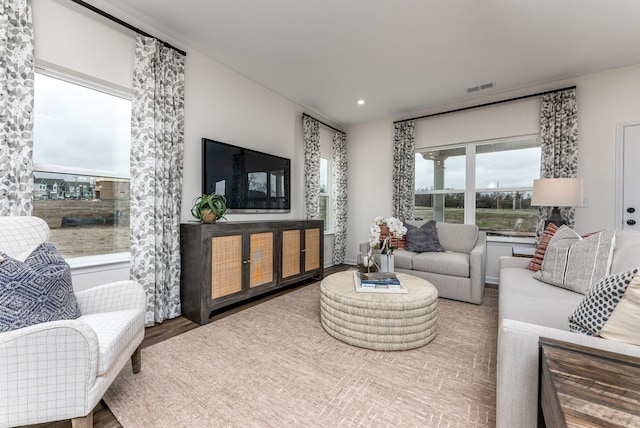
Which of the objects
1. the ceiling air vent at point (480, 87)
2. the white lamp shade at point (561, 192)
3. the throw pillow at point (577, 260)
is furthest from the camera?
the ceiling air vent at point (480, 87)

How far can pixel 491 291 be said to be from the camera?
3.63 meters

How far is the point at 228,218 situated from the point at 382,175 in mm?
2914

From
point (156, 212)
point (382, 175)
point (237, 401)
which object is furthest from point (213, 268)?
point (382, 175)

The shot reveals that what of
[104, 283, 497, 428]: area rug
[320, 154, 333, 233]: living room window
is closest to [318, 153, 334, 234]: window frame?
[320, 154, 333, 233]: living room window

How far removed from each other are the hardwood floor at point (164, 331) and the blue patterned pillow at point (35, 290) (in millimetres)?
505

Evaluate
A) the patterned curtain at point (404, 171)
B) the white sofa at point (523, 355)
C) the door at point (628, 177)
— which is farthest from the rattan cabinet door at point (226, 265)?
the door at point (628, 177)

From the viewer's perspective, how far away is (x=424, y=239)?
3.74m

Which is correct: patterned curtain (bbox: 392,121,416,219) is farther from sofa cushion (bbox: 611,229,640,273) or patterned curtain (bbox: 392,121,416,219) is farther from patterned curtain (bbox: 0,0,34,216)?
patterned curtain (bbox: 0,0,34,216)

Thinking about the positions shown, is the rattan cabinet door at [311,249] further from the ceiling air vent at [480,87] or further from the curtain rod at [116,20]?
the ceiling air vent at [480,87]

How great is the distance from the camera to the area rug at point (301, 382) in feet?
4.51

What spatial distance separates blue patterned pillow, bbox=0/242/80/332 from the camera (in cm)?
115

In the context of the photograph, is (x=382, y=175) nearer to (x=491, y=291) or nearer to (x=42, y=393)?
(x=491, y=291)

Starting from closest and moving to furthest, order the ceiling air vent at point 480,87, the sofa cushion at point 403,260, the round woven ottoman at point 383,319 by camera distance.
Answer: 1. the round woven ottoman at point 383,319
2. the sofa cushion at point 403,260
3. the ceiling air vent at point 480,87

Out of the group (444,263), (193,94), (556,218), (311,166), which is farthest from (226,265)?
(556,218)
